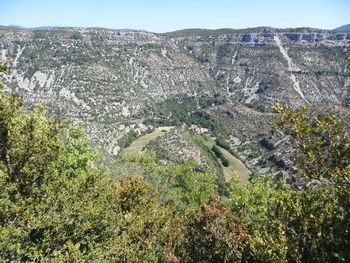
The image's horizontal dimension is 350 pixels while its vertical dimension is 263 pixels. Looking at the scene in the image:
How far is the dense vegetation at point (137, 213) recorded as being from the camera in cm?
869

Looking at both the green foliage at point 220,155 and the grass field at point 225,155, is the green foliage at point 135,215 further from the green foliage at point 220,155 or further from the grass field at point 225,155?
the green foliage at point 220,155

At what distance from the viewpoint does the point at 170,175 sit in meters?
44.5

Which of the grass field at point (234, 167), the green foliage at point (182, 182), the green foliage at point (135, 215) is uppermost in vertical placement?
the green foliage at point (135, 215)

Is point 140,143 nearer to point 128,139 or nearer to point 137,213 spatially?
point 128,139

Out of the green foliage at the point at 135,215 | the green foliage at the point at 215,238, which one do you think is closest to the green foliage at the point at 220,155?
the green foliage at the point at 135,215

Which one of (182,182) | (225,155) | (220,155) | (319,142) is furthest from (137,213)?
(225,155)

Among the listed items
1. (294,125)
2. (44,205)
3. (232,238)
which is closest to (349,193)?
(294,125)

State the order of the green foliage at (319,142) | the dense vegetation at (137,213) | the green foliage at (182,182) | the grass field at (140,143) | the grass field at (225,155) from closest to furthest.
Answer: the green foliage at (319,142)
the dense vegetation at (137,213)
the green foliage at (182,182)
the grass field at (140,143)
the grass field at (225,155)

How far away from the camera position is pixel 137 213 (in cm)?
1716

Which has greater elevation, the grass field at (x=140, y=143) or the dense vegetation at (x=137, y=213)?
the dense vegetation at (x=137, y=213)

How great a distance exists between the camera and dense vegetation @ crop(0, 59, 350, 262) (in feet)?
28.5

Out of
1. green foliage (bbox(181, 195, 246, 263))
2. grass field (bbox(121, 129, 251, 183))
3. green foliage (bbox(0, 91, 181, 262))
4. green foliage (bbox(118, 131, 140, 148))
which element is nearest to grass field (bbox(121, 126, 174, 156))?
grass field (bbox(121, 129, 251, 183))

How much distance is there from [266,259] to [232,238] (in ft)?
Result: 14.3

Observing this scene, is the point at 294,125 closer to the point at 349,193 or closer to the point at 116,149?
the point at 349,193
